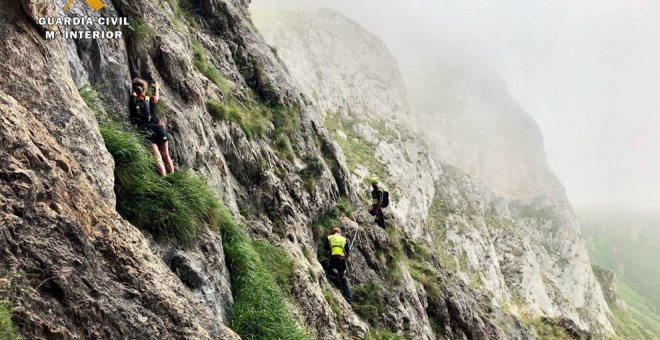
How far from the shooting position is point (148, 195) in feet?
21.1

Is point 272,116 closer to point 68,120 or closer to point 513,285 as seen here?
point 68,120

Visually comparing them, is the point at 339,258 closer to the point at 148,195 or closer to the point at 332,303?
the point at 332,303

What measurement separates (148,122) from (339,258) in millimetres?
6818

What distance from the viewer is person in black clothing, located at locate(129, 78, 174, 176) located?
308 inches

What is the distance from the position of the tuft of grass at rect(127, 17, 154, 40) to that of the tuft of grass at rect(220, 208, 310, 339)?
172 inches

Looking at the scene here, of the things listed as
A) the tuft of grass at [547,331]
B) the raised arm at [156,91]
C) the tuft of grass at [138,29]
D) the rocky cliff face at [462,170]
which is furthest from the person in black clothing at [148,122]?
the rocky cliff face at [462,170]

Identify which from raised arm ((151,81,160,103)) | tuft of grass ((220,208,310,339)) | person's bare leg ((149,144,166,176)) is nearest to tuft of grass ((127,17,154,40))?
raised arm ((151,81,160,103))


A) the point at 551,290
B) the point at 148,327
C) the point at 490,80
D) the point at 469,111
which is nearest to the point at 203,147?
the point at 148,327

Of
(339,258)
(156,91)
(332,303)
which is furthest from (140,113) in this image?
(339,258)

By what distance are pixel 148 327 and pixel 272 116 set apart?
11.6 meters

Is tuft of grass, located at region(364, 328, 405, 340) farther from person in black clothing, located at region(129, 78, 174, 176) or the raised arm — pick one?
the raised arm

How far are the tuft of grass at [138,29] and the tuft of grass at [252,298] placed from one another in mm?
4361

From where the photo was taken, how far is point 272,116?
15.5m

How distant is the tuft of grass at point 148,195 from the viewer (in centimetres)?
618
